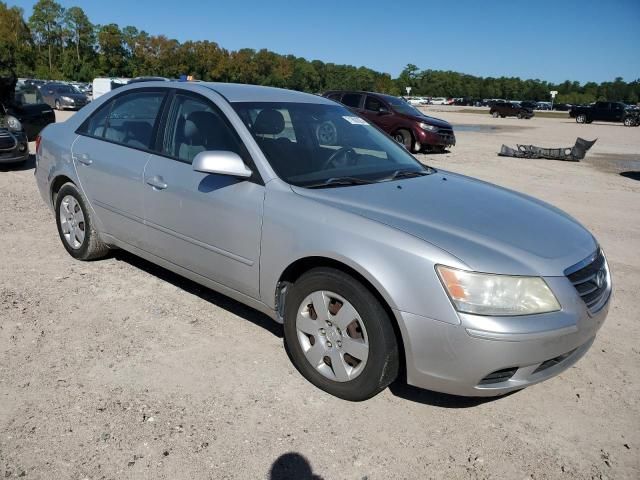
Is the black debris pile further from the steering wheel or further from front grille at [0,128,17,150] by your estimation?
the steering wheel

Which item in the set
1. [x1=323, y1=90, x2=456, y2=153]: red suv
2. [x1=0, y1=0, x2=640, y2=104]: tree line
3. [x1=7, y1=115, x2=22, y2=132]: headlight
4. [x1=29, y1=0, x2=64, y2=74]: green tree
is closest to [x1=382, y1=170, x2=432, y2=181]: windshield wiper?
[x1=7, y1=115, x2=22, y2=132]: headlight

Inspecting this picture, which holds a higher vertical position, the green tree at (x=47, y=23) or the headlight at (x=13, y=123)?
the green tree at (x=47, y=23)

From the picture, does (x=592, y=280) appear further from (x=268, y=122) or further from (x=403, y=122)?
(x=403, y=122)

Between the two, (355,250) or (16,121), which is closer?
(355,250)

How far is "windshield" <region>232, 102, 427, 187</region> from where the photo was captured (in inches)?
134

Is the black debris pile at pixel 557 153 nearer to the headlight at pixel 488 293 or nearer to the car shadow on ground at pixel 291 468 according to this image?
the headlight at pixel 488 293

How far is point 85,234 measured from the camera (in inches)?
188

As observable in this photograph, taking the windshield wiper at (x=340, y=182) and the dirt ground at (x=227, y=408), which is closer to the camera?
the dirt ground at (x=227, y=408)

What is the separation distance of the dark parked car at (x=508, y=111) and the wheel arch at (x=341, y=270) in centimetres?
5117

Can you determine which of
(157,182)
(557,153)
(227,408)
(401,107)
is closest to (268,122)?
(157,182)

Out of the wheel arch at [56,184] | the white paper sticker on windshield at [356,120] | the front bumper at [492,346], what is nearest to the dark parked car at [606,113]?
the white paper sticker on windshield at [356,120]

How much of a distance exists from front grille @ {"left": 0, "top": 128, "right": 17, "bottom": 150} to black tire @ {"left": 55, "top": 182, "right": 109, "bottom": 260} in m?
5.62

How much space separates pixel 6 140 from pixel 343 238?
900 centimetres

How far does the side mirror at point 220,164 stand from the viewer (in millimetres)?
3170
